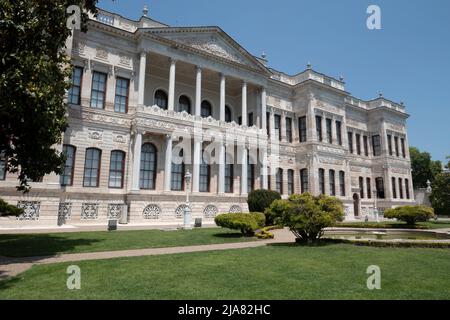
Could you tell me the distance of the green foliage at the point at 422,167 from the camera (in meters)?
62.0

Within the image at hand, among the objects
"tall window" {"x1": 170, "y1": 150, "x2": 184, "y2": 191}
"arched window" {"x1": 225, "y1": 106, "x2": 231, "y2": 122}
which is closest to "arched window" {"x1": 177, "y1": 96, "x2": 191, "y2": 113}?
"arched window" {"x1": 225, "y1": 106, "x2": 231, "y2": 122}

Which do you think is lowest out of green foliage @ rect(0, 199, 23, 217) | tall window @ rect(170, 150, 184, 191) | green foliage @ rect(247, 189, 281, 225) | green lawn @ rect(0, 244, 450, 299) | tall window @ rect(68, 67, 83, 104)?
green lawn @ rect(0, 244, 450, 299)

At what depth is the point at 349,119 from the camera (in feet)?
133

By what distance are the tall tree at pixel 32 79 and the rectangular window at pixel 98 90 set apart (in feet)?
41.5

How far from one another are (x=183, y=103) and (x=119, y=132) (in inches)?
297

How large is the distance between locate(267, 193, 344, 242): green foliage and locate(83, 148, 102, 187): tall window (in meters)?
14.5

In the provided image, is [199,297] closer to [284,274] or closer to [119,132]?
[284,274]

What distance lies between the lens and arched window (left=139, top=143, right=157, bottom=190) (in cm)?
2462

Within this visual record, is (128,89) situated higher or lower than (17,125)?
higher

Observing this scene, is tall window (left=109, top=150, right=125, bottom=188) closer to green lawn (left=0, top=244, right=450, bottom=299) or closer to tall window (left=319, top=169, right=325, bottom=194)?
green lawn (left=0, top=244, right=450, bottom=299)

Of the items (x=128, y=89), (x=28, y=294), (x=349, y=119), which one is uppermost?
(x=349, y=119)

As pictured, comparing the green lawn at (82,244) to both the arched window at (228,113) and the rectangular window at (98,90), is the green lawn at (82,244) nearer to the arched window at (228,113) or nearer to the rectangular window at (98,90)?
the rectangular window at (98,90)

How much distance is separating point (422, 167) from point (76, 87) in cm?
6435
